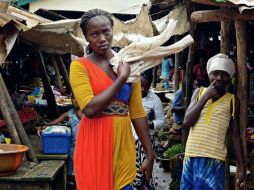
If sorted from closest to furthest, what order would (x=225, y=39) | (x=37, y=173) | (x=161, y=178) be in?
(x=225, y=39)
(x=37, y=173)
(x=161, y=178)

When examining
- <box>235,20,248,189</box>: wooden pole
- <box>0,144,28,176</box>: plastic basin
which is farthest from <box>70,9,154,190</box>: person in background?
<box>0,144,28,176</box>: plastic basin

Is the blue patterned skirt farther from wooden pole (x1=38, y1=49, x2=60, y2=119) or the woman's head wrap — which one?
wooden pole (x1=38, y1=49, x2=60, y2=119)

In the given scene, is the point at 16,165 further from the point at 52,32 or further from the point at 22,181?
the point at 52,32

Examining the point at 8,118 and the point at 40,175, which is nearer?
the point at 40,175

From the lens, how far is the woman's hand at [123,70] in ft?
9.54

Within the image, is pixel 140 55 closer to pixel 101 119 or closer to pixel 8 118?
pixel 101 119

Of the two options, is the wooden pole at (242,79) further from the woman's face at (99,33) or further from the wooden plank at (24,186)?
the wooden plank at (24,186)

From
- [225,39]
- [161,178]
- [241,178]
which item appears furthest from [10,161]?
[161,178]

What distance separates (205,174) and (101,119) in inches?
65.2

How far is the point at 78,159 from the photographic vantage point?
10.0 feet

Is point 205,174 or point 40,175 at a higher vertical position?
point 205,174

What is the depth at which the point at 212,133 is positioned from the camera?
14.0ft

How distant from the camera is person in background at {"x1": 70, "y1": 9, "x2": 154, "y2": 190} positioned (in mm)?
2939

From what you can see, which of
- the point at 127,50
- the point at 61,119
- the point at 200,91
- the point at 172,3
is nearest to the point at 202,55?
the point at 172,3
